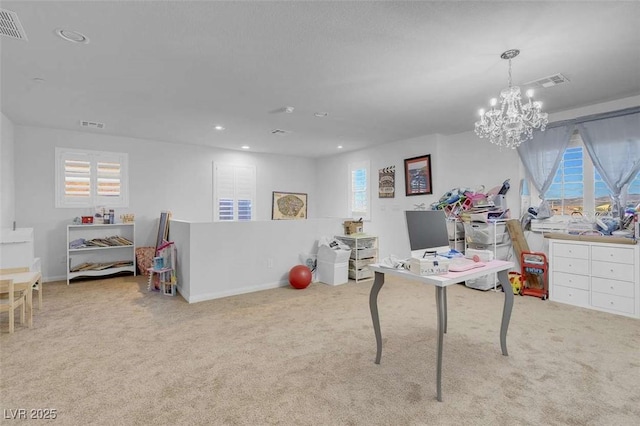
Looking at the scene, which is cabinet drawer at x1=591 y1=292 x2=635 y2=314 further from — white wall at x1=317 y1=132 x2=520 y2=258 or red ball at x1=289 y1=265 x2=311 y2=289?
red ball at x1=289 y1=265 x2=311 y2=289

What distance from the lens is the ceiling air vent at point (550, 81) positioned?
3.17m

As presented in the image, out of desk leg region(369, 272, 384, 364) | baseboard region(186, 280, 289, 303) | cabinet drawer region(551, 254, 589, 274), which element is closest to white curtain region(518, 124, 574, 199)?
cabinet drawer region(551, 254, 589, 274)

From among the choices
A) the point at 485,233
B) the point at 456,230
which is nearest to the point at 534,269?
the point at 485,233

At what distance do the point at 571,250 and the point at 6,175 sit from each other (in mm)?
7533

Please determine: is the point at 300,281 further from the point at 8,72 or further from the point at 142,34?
the point at 8,72

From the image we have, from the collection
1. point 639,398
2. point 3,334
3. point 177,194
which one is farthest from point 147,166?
point 639,398

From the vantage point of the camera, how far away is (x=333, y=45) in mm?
2531

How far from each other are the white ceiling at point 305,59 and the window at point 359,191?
2.38m

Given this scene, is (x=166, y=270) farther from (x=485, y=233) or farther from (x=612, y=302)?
(x=612, y=302)

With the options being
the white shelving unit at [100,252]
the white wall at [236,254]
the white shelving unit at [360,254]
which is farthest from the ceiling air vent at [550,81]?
the white shelving unit at [100,252]

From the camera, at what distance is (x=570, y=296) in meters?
3.96

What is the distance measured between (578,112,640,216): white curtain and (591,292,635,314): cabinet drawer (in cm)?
101

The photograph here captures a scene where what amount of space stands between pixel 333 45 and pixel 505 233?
3.88 meters

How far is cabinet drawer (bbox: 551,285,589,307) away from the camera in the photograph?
12.6 feet
